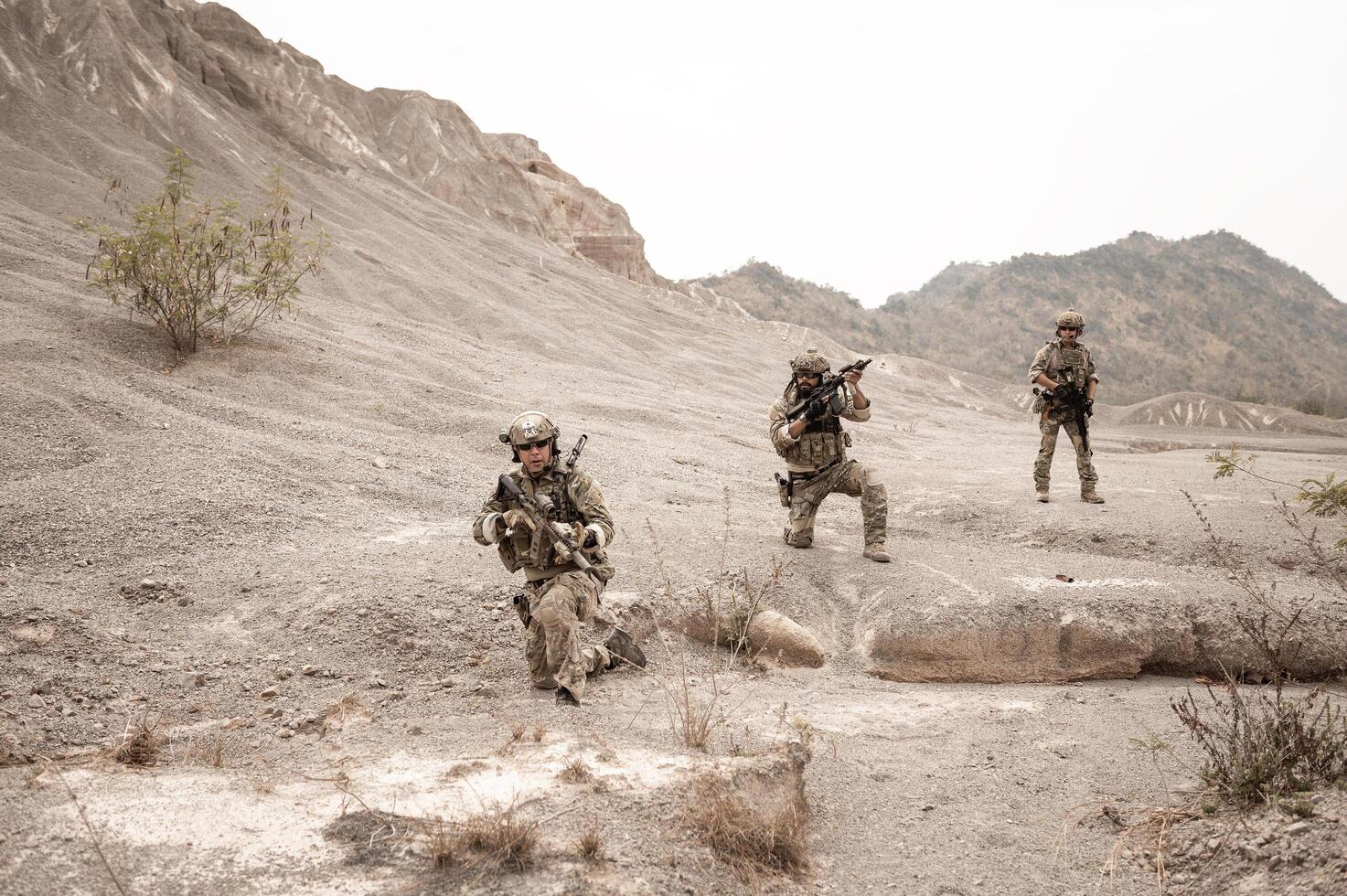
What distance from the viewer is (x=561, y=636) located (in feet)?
13.3

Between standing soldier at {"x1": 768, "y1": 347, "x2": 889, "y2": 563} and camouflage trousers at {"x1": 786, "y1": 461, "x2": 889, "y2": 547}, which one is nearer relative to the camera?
standing soldier at {"x1": 768, "y1": 347, "x2": 889, "y2": 563}

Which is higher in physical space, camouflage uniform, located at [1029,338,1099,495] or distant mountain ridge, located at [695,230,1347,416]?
distant mountain ridge, located at [695,230,1347,416]

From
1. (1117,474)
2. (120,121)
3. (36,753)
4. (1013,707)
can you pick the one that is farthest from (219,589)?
(120,121)

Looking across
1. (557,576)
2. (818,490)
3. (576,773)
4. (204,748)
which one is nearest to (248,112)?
(818,490)

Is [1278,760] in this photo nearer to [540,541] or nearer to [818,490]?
[540,541]

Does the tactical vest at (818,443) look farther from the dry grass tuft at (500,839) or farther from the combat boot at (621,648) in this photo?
the dry grass tuft at (500,839)

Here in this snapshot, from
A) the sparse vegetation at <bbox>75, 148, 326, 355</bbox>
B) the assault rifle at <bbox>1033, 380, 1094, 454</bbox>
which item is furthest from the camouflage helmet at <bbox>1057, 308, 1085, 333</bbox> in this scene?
the sparse vegetation at <bbox>75, 148, 326, 355</bbox>

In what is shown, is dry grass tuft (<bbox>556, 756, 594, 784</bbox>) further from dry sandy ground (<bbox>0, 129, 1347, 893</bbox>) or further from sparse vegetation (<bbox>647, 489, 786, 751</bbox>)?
sparse vegetation (<bbox>647, 489, 786, 751</bbox>)

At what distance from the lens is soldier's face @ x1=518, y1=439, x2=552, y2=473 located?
438 centimetres

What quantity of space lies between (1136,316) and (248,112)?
58204mm

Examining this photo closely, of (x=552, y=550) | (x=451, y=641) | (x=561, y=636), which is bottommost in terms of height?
(x=451, y=641)

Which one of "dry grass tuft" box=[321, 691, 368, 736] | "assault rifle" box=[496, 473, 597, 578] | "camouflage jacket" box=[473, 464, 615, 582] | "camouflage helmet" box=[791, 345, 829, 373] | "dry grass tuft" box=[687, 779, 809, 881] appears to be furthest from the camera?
"camouflage helmet" box=[791, 345, 829, 373]

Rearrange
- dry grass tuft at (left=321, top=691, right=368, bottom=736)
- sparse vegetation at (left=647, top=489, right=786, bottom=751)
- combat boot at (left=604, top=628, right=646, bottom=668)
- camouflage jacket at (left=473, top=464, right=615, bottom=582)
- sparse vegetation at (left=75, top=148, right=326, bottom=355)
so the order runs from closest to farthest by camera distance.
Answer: dry grass tuft at (left=321, top=691, right=368, bottom=736) → sparse vegetation at (left=647, top=489, right=786, bottom=751) → camouflage jacket at (left=473, top=464, right=615, bottom=582) → combat boot at (left=604, top=628, right=646, bottom=668) → sparse vegetation at (left=75, top=148, right=326, bottom=355)

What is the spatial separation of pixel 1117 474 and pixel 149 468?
10.1 meters
